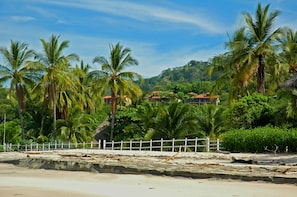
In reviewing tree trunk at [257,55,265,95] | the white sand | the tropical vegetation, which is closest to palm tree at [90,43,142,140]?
the tropical vegetation

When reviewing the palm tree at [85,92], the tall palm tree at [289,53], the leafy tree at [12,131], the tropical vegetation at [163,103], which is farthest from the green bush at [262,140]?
the leafy tree at [12,131]

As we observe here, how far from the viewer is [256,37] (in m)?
27.7

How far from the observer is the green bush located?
65.8 feet

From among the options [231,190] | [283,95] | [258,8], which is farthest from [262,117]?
[231,190]

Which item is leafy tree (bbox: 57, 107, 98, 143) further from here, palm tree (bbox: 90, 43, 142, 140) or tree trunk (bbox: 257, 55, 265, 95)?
tree trunk (bbox: 257, 55, 265, 95)

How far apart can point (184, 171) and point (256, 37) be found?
17.0m

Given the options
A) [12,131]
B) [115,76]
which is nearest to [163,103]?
[115,76]

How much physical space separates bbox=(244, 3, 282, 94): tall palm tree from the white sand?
55.2 feet

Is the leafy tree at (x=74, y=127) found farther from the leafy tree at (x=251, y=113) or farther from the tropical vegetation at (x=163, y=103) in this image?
the leafy tree at (x=251, y=113)

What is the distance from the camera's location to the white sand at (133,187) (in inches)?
388

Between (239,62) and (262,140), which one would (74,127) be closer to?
(239,62)

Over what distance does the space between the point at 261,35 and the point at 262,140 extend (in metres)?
9.61

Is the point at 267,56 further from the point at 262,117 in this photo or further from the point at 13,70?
the point at 13,70

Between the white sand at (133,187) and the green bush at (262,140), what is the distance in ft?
30.4
